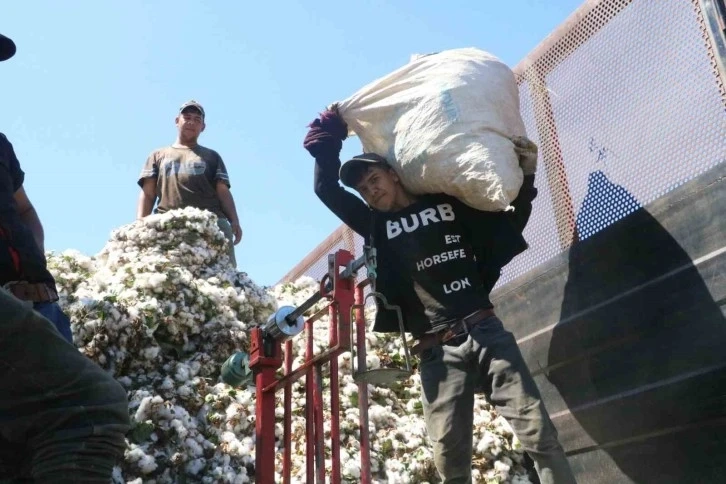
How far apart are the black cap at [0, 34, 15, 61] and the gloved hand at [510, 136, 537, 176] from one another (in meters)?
2.32

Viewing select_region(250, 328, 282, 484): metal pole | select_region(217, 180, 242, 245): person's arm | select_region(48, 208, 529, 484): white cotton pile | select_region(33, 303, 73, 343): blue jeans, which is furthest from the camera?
select_region(217, 180, 242, 245): person's arm

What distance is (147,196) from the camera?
6.95 metres

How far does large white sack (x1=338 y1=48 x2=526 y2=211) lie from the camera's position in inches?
137

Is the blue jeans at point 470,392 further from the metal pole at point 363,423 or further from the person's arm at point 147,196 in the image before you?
the person's arm at point 147,196

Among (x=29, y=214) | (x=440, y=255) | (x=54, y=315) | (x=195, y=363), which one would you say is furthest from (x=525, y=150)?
(x=195, y=363)

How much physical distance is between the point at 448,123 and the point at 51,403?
2.29 metres

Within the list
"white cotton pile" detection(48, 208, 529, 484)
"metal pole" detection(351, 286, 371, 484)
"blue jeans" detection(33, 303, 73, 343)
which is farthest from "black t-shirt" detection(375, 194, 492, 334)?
"blue jeans" detection(33, 303, 73, 343)

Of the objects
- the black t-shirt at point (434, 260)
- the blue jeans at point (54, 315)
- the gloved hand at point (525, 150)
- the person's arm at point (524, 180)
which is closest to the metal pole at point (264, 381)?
the black t-shirt at point (434, 260)

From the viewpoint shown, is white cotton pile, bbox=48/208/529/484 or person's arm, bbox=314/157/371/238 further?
white cotton pile, bbox=48/208/529/484

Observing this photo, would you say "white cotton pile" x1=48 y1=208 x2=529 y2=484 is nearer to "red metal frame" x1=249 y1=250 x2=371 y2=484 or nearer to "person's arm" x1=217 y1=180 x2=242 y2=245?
"person's arm" x1=217 y1=180 x2=242 y2=245

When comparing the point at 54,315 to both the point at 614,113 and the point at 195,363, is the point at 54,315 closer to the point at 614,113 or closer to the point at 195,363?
the point at 195,363

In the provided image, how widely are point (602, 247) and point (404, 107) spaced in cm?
122

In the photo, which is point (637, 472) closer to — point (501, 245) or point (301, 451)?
point (501, 245)

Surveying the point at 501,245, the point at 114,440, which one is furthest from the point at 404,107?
the point at 114,440
